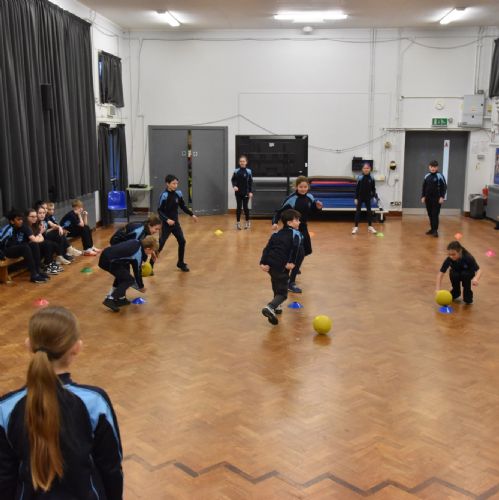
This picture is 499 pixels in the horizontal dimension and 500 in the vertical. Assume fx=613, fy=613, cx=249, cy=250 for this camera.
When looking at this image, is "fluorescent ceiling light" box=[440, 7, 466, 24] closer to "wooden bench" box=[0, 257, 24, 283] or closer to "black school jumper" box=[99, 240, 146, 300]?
"black school jumper" box=[99, 240, 146, 300]

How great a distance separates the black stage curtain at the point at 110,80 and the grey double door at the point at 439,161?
7893 mm

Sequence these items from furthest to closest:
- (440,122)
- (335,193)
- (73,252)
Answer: (440,122) < (335,193) < (73,252)

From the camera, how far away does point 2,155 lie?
9.20 metres

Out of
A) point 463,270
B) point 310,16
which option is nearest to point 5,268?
point 463,270

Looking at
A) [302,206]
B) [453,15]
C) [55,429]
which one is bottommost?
[302,206]

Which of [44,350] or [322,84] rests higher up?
[322,84]

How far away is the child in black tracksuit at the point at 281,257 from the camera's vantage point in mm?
7113

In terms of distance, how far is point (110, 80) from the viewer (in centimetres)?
1520

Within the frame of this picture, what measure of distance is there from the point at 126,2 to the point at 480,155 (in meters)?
10.0

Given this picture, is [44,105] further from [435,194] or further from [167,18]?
[435,194]

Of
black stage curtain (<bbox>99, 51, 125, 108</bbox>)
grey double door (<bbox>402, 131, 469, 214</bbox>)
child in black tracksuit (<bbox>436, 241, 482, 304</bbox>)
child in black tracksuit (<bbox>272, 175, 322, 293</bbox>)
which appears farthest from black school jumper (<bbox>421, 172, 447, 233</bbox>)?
black stage curtain (<bbox>99, 51, 125, 108</bbox>)

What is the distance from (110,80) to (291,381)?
38.4ft

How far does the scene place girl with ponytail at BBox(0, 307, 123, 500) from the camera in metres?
2.01

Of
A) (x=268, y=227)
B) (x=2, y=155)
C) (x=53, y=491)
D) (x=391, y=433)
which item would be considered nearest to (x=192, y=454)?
(x=391, y=433)
